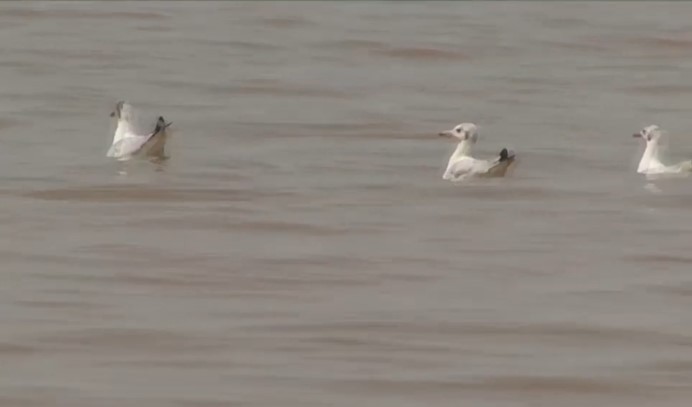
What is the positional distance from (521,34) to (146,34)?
4.19 metres

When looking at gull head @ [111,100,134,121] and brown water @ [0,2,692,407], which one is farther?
gull head @ [111,100,134,121]

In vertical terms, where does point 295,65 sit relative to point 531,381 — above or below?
above

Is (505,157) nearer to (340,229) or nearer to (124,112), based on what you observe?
(340,229)

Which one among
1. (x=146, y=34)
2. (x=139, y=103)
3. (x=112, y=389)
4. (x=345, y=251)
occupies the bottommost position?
(x=112, y=389)

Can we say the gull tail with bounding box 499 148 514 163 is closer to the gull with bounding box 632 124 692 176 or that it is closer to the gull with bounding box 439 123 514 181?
the gull with bounding box 439 123 514 181

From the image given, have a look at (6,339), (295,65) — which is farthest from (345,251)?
(295,65)

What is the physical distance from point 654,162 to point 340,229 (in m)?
3.58

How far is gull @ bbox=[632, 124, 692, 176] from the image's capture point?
659 inches

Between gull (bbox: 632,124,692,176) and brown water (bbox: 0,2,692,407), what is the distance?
231mm

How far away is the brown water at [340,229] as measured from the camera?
10.1 meters

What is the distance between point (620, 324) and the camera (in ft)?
36.5

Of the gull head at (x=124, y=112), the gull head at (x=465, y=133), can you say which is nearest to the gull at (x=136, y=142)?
the gull head at (x=124, y=112)

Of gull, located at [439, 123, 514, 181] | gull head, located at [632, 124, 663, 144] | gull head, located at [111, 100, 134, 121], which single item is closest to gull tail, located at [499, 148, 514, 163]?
gull, located at [439, 123, 514, 181]

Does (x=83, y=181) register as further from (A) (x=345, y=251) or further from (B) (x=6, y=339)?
(B) (x=6, y=339)
